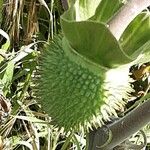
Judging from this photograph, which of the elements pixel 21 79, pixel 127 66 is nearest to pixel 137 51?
pixel 127 66

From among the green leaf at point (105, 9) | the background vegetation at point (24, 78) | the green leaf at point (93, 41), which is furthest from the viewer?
the background vegetation at point (24, 78)

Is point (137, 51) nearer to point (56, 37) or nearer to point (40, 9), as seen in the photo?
point (56, 37)

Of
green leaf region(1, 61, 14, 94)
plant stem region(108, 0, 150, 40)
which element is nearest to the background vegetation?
green leaf region(1, 61, 14, 94)

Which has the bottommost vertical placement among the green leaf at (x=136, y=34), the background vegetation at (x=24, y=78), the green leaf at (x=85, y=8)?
the background vegetation at (x=24, y=78)

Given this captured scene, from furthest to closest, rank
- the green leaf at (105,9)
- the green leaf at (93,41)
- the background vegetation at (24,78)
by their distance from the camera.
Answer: the background vegetation at (24,78), the green leaf at (105,9), the green leaf at (93,41)

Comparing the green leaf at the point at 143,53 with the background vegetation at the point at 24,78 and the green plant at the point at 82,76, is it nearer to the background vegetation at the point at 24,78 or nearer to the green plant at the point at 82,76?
the green plant at the point at 82,76

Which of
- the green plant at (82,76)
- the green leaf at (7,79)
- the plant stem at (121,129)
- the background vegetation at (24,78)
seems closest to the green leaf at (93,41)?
the green plant at (82,76)
